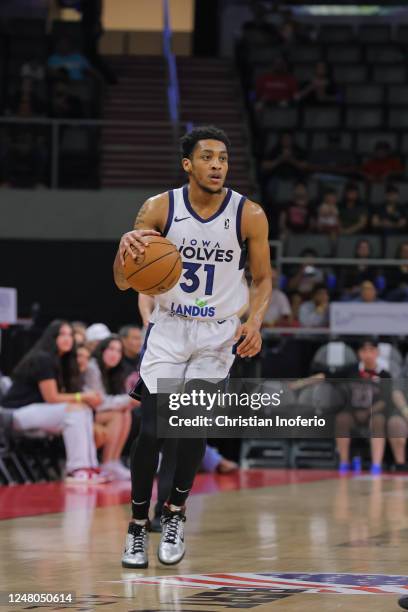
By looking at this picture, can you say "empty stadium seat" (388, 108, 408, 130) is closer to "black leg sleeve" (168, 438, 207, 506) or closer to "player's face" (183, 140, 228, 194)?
"player's face" (183, 140, 228, 194)

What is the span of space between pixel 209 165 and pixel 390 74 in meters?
14.6

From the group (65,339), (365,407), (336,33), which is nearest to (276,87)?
(336,33)

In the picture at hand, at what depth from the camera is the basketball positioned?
17.1 feet

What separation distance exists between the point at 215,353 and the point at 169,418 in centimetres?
39

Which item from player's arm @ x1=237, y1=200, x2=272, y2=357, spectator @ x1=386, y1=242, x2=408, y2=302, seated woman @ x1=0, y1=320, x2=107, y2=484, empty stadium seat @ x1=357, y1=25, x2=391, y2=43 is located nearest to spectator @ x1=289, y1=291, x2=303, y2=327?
spectator @ x1=386, y1=242, x2=408, y2=302

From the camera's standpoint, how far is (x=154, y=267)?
17.1ft

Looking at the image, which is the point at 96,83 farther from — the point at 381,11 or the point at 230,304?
the point at 230,304

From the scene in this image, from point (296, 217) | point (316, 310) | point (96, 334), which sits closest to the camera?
point (96, 334)

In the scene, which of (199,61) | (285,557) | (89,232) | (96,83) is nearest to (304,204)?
(89,232)

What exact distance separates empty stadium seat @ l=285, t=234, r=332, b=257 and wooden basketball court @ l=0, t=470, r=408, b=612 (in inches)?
205

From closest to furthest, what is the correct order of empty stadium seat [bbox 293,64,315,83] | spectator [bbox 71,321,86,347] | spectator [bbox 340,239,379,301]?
spectator [bbox 71,321,86,347], spectator [bbox 340,239,379,301], empty stadium seat [bbox 293,64,315,83]

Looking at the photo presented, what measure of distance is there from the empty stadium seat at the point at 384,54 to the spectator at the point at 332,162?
278 centimetres

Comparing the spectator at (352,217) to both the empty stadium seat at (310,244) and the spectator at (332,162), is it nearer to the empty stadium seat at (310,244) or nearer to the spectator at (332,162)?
the empty stadium seat at (310,244)

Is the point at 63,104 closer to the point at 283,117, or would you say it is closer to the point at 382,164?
the point at 283,117
